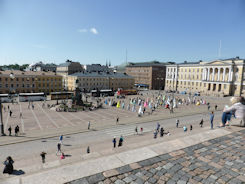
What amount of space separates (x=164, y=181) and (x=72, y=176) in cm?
270

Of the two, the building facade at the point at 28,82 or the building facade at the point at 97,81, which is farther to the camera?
the building facade at the point at 97,81

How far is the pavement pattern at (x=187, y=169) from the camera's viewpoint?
5.02 metres

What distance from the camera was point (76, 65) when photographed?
382 ft

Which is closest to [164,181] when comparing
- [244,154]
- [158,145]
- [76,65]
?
[158,145]

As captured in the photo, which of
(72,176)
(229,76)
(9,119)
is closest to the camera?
(72,176)

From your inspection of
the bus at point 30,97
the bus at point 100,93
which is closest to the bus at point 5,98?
the bus at point 30,97

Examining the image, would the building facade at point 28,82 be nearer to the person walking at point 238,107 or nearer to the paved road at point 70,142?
the paved road at point 70,142

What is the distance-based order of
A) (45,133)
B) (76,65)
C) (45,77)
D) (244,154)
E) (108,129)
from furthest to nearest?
1. (76,65)
2. (45,77)
3. (108,129)
4. (45,133)
5. (244,154)

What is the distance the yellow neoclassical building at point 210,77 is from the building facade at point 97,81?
101 feet

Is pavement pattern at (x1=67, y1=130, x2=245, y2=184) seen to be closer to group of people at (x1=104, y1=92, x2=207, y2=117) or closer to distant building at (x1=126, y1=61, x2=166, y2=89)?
group of people at (x1=104, y1=92, x2=207, y2=117)

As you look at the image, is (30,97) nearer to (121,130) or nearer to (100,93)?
(100,93)

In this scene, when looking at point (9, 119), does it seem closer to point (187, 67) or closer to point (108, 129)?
point (108, 129)

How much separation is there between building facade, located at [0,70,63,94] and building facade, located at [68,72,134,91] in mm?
9832

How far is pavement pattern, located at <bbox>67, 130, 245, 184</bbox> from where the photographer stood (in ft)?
16.5
